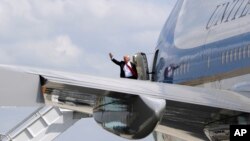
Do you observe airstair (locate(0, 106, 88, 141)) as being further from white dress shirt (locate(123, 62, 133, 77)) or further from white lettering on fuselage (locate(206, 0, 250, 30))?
white lettering on fuselage (locate(206, 0, 250, 30))

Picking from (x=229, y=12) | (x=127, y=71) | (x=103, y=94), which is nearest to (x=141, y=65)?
(x=127, y=71)

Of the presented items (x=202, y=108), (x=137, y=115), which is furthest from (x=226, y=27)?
(x=137, y=115)

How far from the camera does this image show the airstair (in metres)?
28.2

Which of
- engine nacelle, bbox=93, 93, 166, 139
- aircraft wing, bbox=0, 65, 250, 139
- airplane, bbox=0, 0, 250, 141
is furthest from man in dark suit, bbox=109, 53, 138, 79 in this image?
engine nacelle, bbox=93, 93, 166, 139

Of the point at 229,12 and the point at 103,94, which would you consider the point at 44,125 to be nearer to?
the point at 229,12

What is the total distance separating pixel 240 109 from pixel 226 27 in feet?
11.5

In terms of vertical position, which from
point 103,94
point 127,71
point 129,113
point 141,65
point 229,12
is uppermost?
point 229,12

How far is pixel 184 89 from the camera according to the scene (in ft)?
37.9

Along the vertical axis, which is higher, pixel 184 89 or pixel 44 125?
pixel 184 89

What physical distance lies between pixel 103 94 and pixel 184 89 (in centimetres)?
182

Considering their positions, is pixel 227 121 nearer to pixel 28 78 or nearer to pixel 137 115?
pixel 137 115

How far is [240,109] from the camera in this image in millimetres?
11555

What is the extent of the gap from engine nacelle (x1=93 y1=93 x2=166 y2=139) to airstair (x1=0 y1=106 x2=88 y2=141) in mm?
17408

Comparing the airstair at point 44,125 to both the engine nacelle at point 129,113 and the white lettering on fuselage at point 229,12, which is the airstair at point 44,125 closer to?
the white lettering on fuselage at point 229,12
